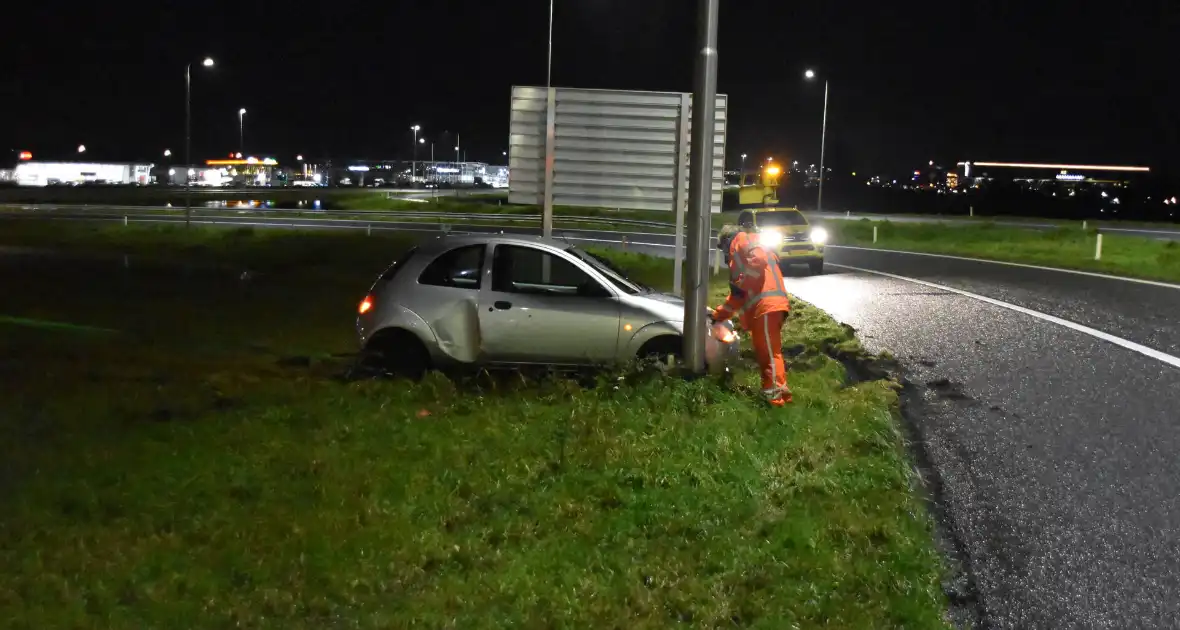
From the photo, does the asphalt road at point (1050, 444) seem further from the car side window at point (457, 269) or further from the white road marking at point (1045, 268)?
the car side window at point (457, 269)

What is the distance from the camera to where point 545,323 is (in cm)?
1041

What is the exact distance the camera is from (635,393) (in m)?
9.28

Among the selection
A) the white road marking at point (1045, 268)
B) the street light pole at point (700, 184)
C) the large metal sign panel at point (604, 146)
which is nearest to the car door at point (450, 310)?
the street light pole at point (700, 184)

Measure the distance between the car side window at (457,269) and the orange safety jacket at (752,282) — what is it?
2389 millimetres

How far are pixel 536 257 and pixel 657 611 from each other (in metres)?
6.99

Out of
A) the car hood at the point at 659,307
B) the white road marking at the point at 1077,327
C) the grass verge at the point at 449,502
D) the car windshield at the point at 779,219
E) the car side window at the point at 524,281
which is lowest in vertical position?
the grass verge at the point at 449,502

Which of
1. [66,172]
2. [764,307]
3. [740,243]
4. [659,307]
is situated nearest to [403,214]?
[659,307]

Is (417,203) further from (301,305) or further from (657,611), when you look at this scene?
(657,611)

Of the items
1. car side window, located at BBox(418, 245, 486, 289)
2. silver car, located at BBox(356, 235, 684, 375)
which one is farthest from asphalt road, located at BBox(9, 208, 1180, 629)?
car side window, located at BBox(418, 245, 486, 289)

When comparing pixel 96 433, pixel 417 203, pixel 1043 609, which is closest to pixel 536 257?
pixel 96 433

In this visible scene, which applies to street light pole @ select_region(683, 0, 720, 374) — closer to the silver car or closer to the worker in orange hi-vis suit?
the worker in orange hi-vis suit

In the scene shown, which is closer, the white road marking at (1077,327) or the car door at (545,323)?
the car door at (545,323)

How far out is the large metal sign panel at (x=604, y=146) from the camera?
14.8m

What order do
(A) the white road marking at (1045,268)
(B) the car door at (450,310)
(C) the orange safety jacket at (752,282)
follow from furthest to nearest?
(A) the white road marking at (1045,268)
(B) the car door at (450,310)
(C) the orange safety jacket at (752,282)
